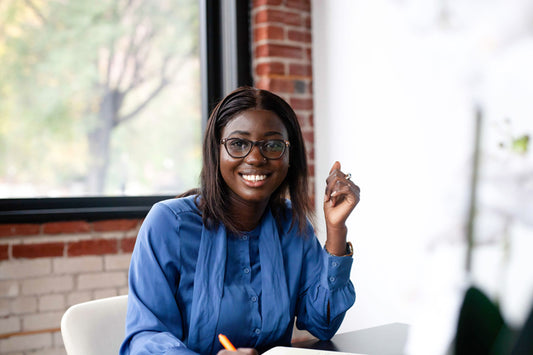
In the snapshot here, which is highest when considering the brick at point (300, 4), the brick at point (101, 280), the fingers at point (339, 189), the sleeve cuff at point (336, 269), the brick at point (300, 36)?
the brick at point (300, 4)

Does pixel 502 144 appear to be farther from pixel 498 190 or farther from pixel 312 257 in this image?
A: pixel 312 257

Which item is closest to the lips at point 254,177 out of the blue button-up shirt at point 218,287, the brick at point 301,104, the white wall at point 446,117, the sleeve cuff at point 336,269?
the blue button-up shirt at point 218,287

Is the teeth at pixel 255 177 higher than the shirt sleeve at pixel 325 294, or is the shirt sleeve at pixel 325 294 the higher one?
the teeth at pixel 255 177

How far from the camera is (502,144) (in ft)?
0.61

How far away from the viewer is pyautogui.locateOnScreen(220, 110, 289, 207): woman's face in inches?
52.6

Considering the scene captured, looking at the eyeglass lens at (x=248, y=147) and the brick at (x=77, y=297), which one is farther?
the brick at (x=77, y=297)

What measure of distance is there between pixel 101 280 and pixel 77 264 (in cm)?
12

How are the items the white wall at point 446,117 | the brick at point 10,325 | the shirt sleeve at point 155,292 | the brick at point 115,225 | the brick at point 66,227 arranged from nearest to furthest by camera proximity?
the white wall at point 446,117 → the shirt sleeve at point 155,292 → the brick at point 10,325 → the brick at point 66,227 → the brick at point 115,225

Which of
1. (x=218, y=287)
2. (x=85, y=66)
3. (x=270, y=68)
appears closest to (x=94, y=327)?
(x=218, y=287)

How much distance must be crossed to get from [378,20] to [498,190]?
7.58 ft

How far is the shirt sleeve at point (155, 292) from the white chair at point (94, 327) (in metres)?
0.11

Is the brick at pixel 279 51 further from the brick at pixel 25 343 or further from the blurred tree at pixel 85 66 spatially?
the brick at pixel 25 343

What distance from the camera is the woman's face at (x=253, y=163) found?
1337mm

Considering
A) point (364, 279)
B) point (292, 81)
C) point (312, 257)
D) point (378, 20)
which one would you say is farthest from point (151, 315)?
point (292, 81)
